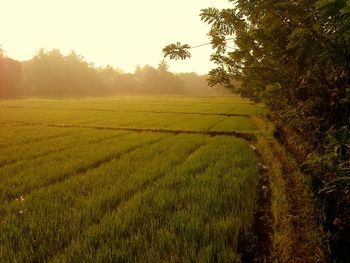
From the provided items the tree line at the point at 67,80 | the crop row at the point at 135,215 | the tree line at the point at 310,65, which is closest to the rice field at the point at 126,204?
the crop row at the point at 135,215

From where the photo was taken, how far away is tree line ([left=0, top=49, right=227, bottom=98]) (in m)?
49.3

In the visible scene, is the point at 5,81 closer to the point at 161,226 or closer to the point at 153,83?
the point at 153,83

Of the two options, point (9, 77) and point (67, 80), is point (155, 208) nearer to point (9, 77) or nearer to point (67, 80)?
point (9, 77)

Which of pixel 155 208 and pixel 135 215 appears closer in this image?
pixel 135 215

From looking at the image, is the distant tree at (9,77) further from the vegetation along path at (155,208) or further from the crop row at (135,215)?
the crop row at (135,215)

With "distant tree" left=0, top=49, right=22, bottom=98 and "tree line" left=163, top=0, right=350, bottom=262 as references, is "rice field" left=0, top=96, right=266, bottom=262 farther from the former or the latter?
"distant tree" left=0, top=49, right=22, bottom=98

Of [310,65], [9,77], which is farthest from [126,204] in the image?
[9,77]

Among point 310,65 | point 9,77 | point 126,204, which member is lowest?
point 126,204

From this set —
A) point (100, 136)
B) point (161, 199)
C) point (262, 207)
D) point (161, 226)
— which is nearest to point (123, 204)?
point (161, 199)

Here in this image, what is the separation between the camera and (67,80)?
62188 mm

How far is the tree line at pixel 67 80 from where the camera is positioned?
49266 millimetres

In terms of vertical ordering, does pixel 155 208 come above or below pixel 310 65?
below

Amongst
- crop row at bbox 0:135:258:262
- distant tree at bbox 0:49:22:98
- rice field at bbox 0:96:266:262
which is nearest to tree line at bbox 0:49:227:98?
distant tree at bbox 0:49:22:98

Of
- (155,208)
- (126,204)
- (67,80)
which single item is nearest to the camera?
(155,208)
